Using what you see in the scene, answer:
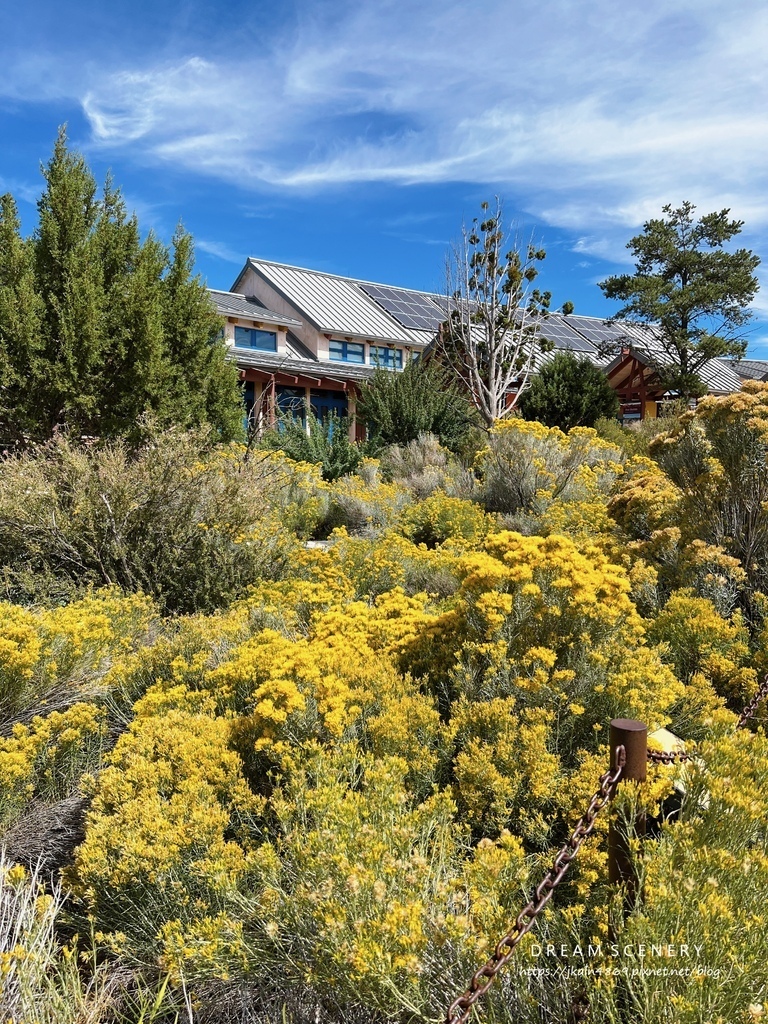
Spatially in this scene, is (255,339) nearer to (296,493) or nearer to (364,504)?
(296,493)

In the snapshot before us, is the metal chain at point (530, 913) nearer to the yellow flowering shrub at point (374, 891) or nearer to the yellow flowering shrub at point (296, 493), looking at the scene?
the yellow flowering shrub at point (374, 891)

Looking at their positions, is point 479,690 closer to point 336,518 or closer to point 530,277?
point 336,518

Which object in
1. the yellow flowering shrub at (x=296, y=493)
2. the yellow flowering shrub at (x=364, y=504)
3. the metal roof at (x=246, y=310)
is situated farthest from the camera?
the metal roof at (x=246, y=310)

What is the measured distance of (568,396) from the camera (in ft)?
61.9

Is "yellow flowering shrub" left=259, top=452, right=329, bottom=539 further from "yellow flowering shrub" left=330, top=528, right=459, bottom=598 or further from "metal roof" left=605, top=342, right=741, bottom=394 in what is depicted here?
"metal roof" left=605, top=342, right=741, bottom=394

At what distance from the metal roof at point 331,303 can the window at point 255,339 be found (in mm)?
1641

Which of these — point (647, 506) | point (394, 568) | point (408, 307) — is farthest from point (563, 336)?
point (394, 568)

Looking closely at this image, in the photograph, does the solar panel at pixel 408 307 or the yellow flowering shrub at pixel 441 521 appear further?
the solar panel at pixel 408 307

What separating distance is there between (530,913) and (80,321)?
10.7 metres

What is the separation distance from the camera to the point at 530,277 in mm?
17922

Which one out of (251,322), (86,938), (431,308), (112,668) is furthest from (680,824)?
(431,308)

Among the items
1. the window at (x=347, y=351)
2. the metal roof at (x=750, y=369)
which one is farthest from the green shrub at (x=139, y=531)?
the metal roof at (x=750, y=369)

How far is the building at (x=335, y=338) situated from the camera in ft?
71.8

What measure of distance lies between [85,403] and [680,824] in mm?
10463
